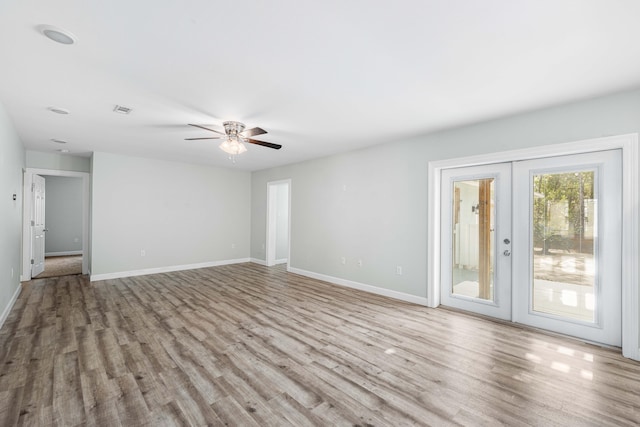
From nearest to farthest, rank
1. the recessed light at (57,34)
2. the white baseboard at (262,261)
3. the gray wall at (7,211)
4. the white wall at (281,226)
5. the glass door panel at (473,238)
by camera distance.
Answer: the recessed light at (57,34) < the gray wall at (7,211) < the glass door panel at (473,238) < the white baseboard at (262,261) < the white wall at (281,226)

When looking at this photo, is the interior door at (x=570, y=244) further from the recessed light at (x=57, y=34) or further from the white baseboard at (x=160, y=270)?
the white baseboard at (x=160, y=270)

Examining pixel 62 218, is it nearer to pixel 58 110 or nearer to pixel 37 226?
pixel 37 226

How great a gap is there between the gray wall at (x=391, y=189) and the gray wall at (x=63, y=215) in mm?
7030

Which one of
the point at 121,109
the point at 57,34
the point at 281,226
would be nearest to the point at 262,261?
the point at 281,226

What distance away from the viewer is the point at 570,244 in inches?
127

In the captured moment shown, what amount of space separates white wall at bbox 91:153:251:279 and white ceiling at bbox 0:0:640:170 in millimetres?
2298

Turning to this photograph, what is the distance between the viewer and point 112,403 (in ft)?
6.63

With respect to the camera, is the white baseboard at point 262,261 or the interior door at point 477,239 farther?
the white baseboard at point 262,261

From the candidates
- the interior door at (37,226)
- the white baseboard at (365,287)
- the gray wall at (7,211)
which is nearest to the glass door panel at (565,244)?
the white baseboard at (365,287)

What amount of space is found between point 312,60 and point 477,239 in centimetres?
318

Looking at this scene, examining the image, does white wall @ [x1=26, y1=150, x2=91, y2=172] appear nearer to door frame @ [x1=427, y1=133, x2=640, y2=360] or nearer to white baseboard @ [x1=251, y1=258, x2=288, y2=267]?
white baseboard @ [x1=251, y1=258, x2=288, y2=267]

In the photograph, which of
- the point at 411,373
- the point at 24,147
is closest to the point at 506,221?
the point at 411,373

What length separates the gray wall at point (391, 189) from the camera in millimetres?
3043

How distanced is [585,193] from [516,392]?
7.62 feet
